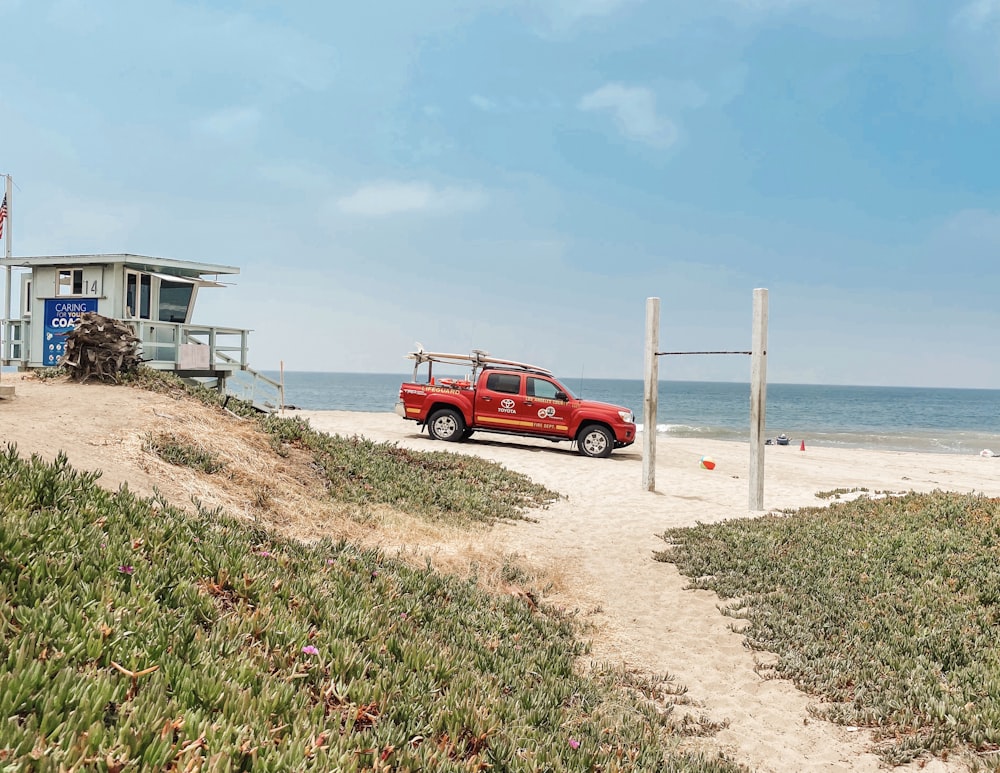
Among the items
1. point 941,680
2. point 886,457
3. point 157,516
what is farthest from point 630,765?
point 886,457

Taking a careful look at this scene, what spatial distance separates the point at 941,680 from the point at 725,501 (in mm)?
8520

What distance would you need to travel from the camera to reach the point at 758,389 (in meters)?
12.6

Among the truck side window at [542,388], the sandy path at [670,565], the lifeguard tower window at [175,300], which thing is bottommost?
the sandy path at [670,565]

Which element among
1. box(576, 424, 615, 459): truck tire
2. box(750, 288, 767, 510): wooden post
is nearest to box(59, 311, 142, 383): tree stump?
box(750, 288, 767, 510): wooden post

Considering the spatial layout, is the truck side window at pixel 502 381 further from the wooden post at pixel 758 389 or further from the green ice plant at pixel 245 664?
the green ice plant at pixel 245 664

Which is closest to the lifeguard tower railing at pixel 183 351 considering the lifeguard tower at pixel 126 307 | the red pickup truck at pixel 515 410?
the lifeguard tower at pixel 126 307

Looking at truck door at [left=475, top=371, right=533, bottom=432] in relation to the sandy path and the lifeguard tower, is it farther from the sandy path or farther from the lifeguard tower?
the lifeguard tower

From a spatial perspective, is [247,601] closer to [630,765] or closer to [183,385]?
[630,765]

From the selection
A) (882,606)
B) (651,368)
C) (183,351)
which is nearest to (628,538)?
(882,606)

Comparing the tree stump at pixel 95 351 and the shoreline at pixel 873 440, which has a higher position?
the tree stump at pixel 95 351

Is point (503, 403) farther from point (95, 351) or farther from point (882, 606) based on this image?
point (882, 606)

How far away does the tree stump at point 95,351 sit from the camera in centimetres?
1202

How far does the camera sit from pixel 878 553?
825cm

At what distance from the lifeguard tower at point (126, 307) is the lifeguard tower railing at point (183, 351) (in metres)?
0.03
